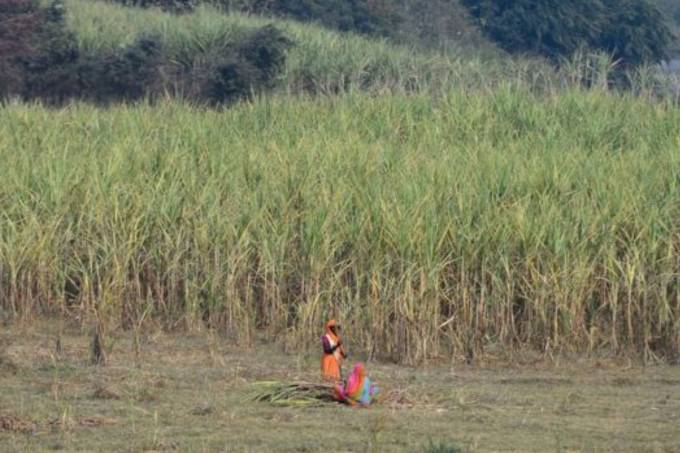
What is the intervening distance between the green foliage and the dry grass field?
1079 inches

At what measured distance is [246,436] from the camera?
6.36 meters

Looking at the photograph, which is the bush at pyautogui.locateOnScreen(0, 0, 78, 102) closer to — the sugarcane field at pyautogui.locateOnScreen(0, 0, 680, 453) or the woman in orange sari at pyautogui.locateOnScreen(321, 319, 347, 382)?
the sugarcane field at pyautogui.locateOnScreen(0, 0, 680, 453)

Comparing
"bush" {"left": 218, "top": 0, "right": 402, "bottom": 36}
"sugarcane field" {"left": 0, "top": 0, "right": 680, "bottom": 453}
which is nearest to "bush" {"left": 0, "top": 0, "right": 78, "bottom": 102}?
"sugarcane field" {"left": 0, "top": 0, "right": 680, "bottom": 453}

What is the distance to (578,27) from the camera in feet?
118

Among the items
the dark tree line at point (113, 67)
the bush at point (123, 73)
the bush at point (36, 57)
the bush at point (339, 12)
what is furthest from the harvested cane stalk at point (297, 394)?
the bush at point (339, 12)

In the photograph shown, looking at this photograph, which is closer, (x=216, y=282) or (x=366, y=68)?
(x=216, y=282)

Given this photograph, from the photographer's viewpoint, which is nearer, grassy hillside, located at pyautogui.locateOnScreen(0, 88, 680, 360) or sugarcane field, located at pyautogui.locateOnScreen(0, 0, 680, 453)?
sugarcane field, located at pyautogui.locateOnScreen(0, 0, 680, 453)

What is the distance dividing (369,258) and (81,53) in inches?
581

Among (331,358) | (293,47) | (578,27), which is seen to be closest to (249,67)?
(293,47)

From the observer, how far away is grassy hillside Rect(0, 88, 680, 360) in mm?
8578

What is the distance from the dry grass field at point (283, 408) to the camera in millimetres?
6305

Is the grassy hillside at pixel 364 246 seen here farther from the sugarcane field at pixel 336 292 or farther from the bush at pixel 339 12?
the bush at pixel 339 12

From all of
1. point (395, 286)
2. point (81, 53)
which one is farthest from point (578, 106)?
point (81, 53)

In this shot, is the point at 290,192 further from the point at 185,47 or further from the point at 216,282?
the point at 185,47
